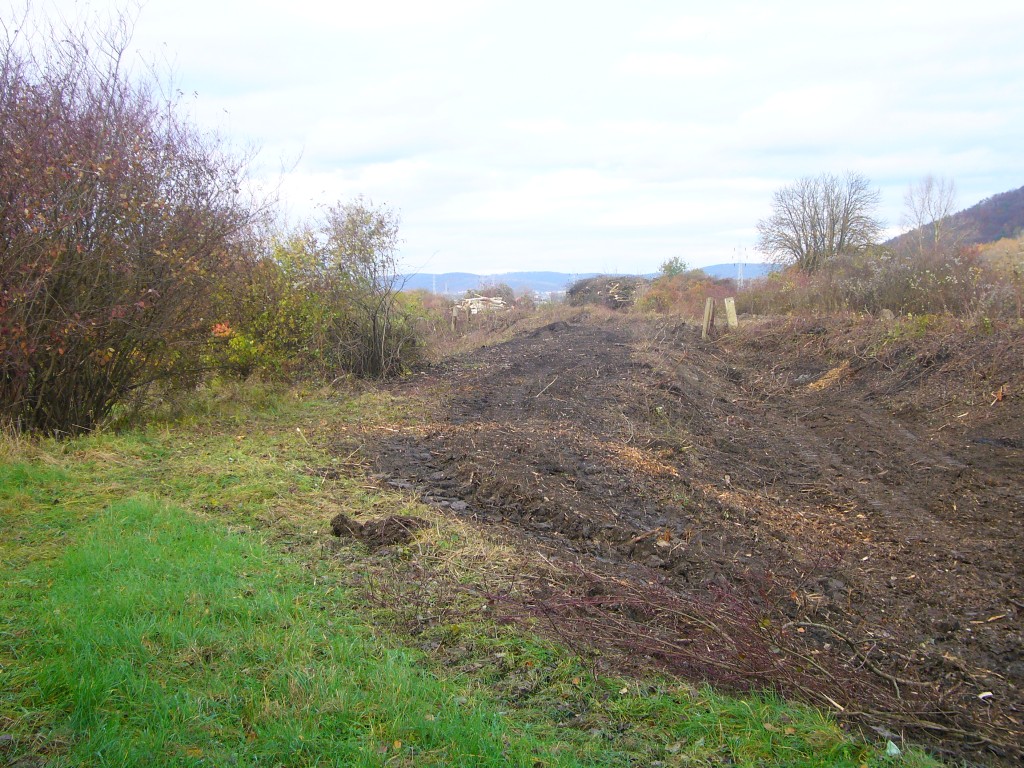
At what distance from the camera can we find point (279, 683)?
321 centimetres

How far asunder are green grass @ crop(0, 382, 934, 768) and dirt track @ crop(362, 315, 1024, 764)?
0.46 metres

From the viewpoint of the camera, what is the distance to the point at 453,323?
1171 inches

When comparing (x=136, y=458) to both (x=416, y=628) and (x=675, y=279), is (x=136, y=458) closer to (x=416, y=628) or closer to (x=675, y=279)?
(x=416, y=628)

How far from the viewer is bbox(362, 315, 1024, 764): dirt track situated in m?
3.77

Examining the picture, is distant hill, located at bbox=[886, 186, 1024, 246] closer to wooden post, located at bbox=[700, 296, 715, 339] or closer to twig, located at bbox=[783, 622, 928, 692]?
wooden post, located at bbox=[700, 296, 715, 339]

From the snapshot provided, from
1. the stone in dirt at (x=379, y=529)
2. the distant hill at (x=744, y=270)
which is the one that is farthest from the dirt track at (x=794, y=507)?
the distant hill at (x=744, y=270)

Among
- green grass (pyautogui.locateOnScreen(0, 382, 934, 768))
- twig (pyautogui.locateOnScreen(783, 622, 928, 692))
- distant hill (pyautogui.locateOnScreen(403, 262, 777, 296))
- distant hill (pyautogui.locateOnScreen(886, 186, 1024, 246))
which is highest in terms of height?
distant hill (pyautogui.locateOnScreen(886, 186, 1024, 246))

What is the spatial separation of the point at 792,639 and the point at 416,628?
2.12 meters

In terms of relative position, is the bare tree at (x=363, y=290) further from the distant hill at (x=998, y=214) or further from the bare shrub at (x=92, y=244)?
the distant hill at (x=998, y=214)

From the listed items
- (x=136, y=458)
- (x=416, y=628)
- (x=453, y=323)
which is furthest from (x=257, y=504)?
(x=453, y=323)

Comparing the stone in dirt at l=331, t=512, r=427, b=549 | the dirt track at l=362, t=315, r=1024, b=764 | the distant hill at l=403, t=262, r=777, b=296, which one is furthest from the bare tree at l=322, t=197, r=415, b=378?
the distant hill at l=403, t=262, r=777, b=296

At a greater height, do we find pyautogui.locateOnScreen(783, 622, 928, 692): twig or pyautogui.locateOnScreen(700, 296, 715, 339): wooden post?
pyautogui.locateOnScreen(700, 296, 715, 339): wooden post

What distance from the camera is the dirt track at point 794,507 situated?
377 cm

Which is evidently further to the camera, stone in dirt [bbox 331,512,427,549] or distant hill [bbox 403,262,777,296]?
distant hill [bbox 403,262,777,296]
